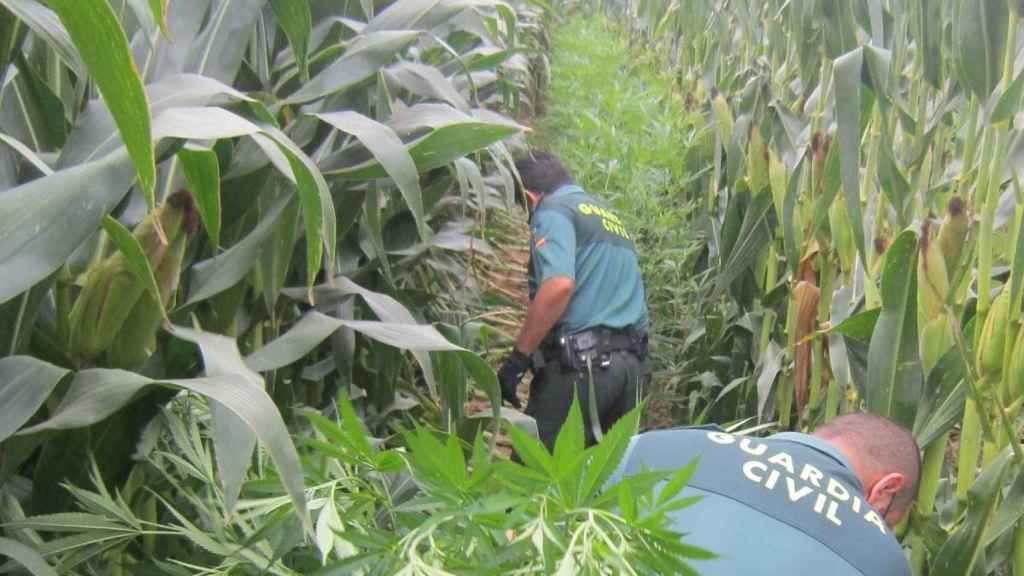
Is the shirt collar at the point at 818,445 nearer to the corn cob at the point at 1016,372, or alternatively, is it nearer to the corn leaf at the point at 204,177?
the corn cob at the point at 1016,372

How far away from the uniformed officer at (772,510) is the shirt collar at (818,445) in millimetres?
20

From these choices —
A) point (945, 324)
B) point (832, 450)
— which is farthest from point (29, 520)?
point (945, 324)

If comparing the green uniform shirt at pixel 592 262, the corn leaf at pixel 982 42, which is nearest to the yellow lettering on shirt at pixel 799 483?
the corn leaf at pixel 982 42

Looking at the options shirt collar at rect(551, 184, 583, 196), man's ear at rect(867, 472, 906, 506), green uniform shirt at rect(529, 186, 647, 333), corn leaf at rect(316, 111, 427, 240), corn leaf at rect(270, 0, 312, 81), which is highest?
corn leaf at rect(270, 0, 312, 81)

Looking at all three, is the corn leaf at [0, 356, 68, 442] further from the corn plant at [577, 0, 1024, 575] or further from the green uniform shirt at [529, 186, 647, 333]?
the green uniform shirt at [529, 186, 647, 333]

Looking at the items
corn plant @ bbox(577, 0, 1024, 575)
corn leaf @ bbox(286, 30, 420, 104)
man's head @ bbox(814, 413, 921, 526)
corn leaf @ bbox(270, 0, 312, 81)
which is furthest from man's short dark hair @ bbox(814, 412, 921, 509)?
corn leaf @ bbox(270, 0, 312, 81)

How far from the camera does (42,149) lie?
154 cm

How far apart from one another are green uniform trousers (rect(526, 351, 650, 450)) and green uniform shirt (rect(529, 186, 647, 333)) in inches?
5.3

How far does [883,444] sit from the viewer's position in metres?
1.93

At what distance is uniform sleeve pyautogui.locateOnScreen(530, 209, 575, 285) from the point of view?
142 inches

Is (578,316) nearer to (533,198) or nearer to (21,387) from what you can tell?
(533,198)

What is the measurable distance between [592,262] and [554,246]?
0.58 ft

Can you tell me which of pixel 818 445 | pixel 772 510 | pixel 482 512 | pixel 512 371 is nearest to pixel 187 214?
pixel 482 512

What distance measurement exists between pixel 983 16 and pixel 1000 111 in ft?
0.53
